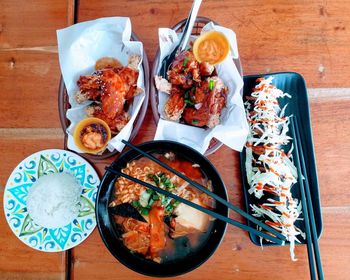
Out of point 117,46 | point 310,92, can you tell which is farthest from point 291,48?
point 117,46

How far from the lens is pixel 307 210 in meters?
1.53

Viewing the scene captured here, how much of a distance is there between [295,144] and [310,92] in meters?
0.30

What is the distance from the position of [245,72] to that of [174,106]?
43cm

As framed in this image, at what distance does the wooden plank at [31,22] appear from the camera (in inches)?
70.4

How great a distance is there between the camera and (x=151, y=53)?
5.72ft

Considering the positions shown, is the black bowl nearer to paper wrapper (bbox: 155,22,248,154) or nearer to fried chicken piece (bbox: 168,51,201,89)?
paper wrapper (bbox: 155,22,248,154)

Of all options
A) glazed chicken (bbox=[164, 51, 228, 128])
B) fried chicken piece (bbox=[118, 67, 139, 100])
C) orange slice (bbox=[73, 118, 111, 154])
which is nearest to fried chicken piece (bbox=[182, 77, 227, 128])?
glazed chicken (bbox=[164, 51, 228, 128])

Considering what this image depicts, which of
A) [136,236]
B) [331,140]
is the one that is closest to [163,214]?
[136,236]

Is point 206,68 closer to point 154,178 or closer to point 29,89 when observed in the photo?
point 154,178

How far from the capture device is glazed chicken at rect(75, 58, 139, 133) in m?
1.54

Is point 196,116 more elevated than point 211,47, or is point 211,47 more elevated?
point 211,47

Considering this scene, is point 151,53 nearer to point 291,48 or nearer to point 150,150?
point 150,150

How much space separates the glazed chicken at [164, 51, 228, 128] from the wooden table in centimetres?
20

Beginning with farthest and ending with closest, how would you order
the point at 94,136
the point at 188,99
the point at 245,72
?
the point at 245,72 → the point at 188,99 → the point at 94,136
